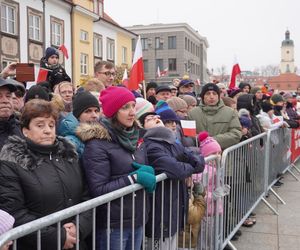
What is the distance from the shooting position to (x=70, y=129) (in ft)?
10.7

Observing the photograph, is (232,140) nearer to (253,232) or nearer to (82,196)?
(253,232)

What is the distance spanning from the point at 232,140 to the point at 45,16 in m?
21.9

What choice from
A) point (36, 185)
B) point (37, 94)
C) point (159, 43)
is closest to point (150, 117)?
point (37, 94)

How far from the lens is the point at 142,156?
10.4 ft

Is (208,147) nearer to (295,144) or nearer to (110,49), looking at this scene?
(295,144)

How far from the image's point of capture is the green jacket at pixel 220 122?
509 centimetres

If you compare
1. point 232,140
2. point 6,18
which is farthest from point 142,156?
point 6,18

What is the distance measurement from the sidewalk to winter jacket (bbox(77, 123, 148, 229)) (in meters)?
2.58

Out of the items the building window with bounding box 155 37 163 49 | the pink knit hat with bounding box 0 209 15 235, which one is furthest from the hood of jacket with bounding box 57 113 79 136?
the building window with bounding box 155 37 163 49

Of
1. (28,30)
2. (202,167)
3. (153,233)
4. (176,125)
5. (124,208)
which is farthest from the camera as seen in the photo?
(28,30)

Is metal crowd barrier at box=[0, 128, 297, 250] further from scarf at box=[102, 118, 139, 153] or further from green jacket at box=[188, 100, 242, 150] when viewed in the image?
scarf at box=[102, 118, 139, 153]

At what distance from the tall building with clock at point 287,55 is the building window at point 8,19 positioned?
128402 millimetres

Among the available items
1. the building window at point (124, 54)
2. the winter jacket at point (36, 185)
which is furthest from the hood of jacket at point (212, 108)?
the building window at point (124, 54)

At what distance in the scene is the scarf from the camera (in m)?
3.00
